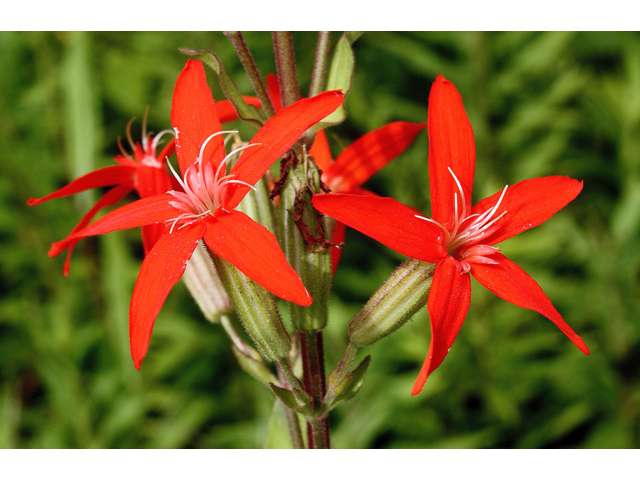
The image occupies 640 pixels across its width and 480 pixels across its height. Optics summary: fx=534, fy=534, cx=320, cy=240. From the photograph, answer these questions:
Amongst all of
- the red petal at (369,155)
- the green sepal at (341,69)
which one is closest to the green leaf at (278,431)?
the red petal at (369,155)

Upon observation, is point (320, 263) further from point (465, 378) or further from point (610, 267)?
point (610, 267)

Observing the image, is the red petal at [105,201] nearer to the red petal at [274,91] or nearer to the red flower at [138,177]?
the red flower at [138,177]

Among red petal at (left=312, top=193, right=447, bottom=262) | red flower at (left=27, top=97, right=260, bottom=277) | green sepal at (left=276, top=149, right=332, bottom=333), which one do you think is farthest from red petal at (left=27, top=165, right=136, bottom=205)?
red petal at (left=312, top=193, right=447, bottom=262)

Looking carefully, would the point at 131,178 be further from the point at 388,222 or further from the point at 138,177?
the point at 388,222

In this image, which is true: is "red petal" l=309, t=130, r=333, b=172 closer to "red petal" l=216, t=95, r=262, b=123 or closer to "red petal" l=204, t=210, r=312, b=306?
"red petal" l=216, t=95, r=262, b=123

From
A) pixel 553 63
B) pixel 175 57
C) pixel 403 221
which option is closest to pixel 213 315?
pixel 403 221

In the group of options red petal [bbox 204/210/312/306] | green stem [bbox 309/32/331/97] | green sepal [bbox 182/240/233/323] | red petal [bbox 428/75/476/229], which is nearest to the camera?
red petal [bbox 204/210/312/306]
